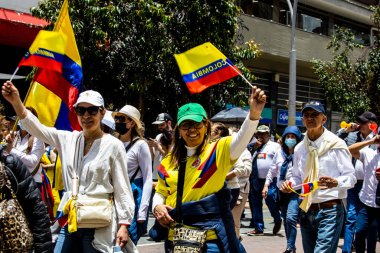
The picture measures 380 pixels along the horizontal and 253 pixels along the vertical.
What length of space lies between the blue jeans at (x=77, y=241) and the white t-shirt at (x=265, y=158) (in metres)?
7.05

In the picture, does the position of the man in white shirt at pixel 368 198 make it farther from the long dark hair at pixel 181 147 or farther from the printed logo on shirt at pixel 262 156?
the printed logo on shirt at pixel 262 156

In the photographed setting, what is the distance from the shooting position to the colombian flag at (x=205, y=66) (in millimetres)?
5258

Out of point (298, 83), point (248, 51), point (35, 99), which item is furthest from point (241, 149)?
point (298, 83)

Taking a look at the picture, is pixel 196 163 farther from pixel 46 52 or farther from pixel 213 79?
pixel 46 52

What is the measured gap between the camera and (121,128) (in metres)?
5.98

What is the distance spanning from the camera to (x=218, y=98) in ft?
50.9

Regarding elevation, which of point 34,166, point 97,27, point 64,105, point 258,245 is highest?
point 97,27

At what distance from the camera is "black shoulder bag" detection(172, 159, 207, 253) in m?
4.02

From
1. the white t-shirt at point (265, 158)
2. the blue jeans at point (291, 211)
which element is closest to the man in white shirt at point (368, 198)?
the blue jeans at point (291, 211)

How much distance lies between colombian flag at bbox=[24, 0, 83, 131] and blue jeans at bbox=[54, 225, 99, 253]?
178 cm

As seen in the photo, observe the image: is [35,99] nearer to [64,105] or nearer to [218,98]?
[64,105]

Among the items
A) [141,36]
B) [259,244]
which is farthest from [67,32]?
[141,36]

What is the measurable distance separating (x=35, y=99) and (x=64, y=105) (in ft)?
Result: 1.23

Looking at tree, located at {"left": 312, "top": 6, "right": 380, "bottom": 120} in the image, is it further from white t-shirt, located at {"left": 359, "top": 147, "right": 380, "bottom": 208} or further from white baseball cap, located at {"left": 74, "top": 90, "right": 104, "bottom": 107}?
white baseball cap, located at {"left": 74, "top": 90, "right": 104, "bottom": 107}
